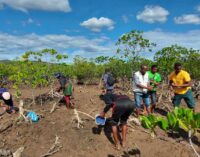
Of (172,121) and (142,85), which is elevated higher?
(142,85)

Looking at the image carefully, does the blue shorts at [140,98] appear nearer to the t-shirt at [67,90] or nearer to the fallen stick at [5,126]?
the t-shirt at [67,90]

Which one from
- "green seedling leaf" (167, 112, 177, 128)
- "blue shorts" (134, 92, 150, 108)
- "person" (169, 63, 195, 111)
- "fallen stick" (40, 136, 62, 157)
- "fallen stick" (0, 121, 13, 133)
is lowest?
"fallen stick" (40, 136, 62, 157)

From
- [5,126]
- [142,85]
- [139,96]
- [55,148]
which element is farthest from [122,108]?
[5,126]

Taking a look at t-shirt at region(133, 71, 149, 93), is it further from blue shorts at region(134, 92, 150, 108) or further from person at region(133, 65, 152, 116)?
blue shorts at region(134, 92, 150, 108)

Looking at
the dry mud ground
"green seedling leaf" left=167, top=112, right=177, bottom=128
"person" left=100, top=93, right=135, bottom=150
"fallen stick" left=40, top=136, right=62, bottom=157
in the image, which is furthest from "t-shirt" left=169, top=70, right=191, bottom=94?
"fallen stick" left=40, top=136, right=62, bottom=157

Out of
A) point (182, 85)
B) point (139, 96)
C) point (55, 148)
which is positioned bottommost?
point (55, 148)

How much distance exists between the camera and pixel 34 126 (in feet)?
30.4

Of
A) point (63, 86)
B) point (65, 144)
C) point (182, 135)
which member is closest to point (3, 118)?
point (63, 86)

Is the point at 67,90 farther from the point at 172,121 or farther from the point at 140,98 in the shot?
the point at 172,121

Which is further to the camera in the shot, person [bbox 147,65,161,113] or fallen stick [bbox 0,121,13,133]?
person [bbox 147,65,161,113]

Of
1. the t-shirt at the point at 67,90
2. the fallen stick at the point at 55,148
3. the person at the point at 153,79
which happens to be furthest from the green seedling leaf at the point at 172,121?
the t-shirt at the point at 67,90

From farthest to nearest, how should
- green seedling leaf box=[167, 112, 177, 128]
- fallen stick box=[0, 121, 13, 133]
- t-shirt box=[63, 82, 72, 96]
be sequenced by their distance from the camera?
t-shirt box=[63, 82, 72, 96], fallen stick box=[0, 121, 13, 133], green seedling leaf box=[167, 112, 177, 128]

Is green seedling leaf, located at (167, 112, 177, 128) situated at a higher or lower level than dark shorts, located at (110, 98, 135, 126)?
lower

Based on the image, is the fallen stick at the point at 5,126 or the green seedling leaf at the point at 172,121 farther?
the fallen stick at the point at 5,126
